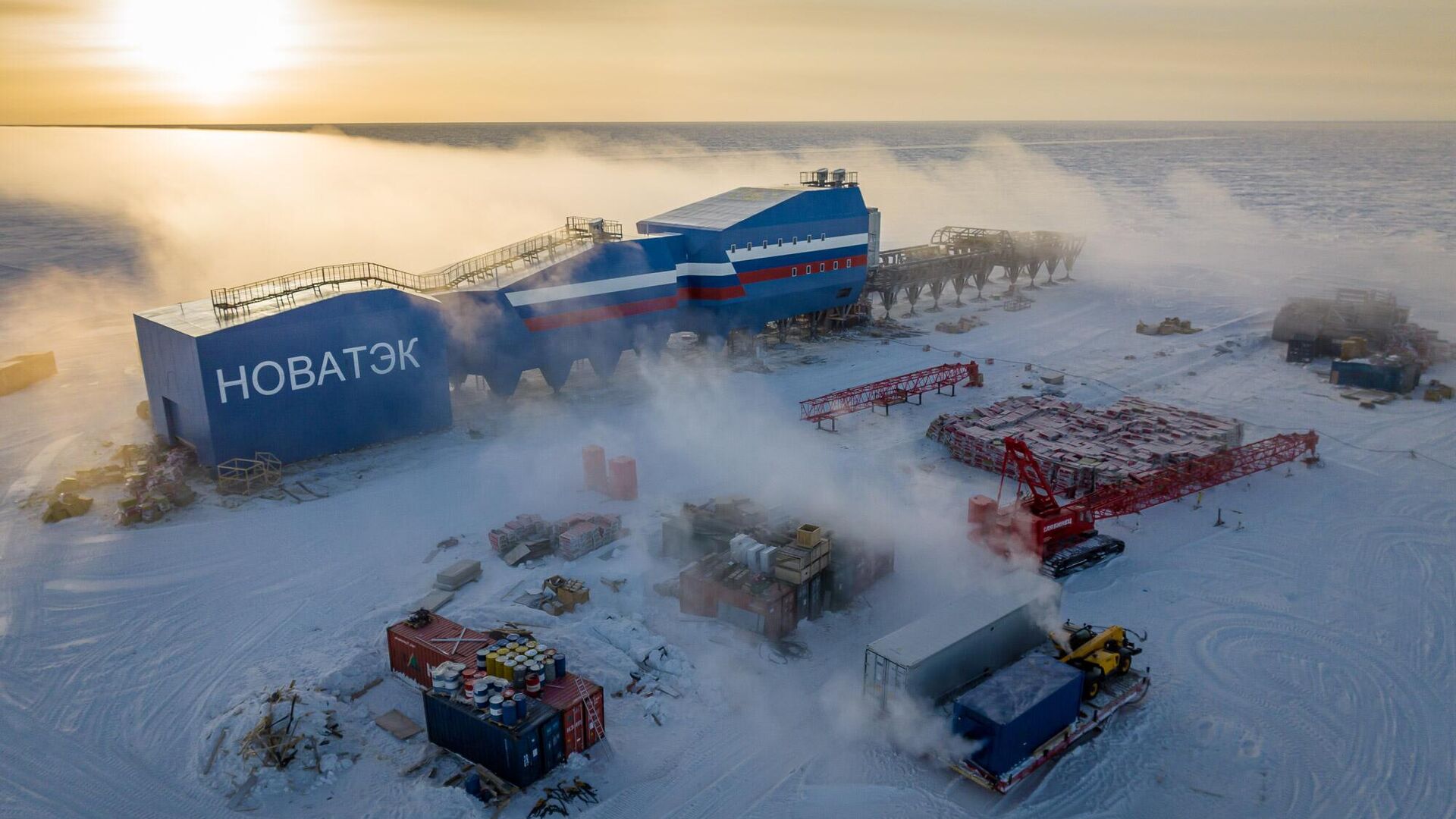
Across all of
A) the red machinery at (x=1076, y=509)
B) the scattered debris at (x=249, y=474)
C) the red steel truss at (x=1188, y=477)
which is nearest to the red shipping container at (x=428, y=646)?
the scattered debris at (x=249, y=474)

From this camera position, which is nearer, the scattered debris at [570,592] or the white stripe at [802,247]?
the scattered debris at [570,592]

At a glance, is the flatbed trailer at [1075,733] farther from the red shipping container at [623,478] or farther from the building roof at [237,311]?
the building roof at [237,311]

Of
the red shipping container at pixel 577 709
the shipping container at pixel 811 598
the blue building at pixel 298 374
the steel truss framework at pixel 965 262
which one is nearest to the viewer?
the red shipping container at pixel 577 709

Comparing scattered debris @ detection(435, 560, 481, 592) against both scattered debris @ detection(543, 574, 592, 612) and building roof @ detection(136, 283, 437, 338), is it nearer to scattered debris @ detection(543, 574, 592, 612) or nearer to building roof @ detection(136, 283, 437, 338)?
scattered debris @ detection(543, 574, 592, 612)

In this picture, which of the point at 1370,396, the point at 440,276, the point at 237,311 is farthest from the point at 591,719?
the point at 1370,396

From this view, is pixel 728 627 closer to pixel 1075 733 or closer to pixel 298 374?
pixel 1075 733

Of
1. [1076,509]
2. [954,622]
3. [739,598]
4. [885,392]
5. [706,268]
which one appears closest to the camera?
[954,622]
